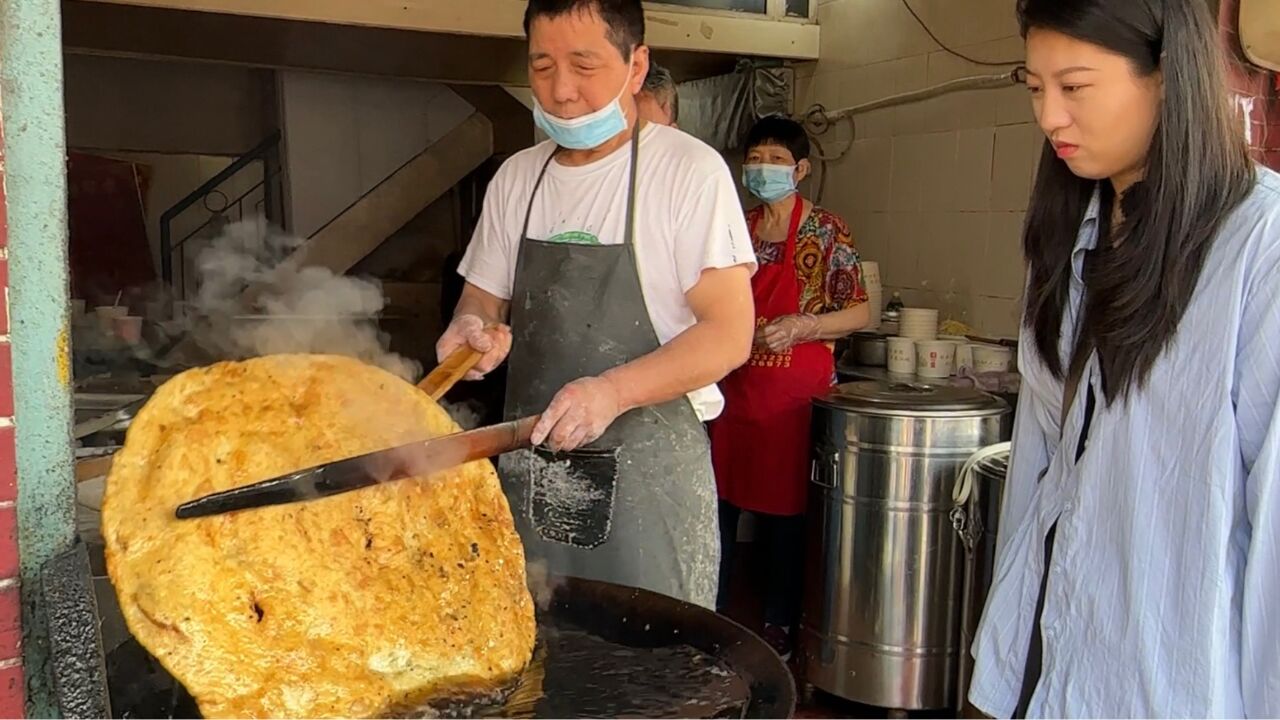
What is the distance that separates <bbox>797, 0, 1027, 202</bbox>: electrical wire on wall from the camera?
4.41 meters

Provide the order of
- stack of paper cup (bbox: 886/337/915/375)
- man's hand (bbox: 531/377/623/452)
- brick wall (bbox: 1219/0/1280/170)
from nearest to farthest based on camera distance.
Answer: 1. man's hand (bbox: 531/377/623/452)
2. brick wall (bbox: 1219/0/1280/170)
3. stack of paper cup (bbox: 886/337/915/375)

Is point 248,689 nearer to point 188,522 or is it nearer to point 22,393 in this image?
point 188,522

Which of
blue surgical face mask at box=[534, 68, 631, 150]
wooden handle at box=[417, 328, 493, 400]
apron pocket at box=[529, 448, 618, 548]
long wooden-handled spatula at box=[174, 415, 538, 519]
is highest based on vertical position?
blue surgical face mask at box=[534, 68, 631, 150]

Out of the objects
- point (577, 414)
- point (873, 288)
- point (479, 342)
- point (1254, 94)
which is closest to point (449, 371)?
point (479, 342)

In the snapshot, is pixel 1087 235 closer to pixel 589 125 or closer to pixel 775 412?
pixel 589 125

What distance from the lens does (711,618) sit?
1.74 metres

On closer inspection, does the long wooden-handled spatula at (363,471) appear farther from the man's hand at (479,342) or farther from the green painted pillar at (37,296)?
the man's hand at (479,342)

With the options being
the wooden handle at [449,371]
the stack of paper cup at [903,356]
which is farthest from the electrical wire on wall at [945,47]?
the wooden handle at [449,371]

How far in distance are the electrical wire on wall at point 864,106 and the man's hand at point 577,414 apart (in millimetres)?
2846

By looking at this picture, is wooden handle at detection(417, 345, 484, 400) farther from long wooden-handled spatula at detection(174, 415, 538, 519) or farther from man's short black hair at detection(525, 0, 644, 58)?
man's short black hair at detection(525, 0, 644, 58)

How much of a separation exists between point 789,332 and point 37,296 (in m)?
2.98

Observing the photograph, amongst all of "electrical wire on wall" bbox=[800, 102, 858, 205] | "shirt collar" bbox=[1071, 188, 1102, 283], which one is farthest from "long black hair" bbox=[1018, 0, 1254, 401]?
"electrical wire on wall" bbox=[800, 102, 858, 205]

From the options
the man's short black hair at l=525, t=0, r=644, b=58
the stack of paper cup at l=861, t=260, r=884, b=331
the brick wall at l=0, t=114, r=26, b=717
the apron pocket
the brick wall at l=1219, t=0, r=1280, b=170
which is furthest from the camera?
the stack of paper cup at l=861, t=260, r=884, b=331

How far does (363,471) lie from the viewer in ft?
4.46
